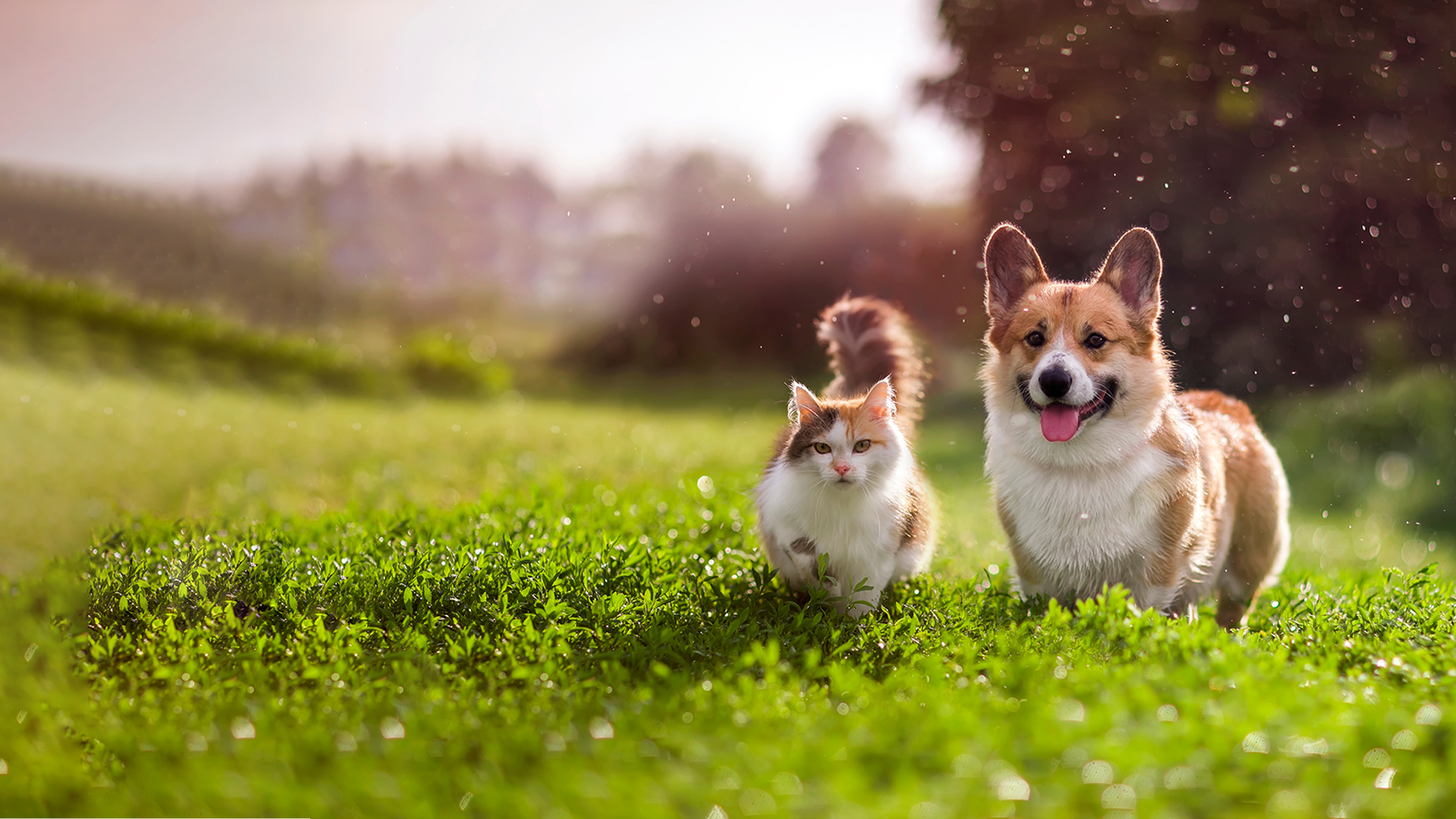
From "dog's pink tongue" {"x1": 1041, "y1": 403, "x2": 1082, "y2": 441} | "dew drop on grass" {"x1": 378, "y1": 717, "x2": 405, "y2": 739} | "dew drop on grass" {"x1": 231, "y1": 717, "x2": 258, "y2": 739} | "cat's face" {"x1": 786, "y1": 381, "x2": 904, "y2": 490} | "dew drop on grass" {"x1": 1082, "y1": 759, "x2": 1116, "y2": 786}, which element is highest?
"dog's pink tongue" {"x1": 1041, "y1": 403, "x2": 1082, "y2": 441}

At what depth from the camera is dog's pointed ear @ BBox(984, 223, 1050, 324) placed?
3.93 m

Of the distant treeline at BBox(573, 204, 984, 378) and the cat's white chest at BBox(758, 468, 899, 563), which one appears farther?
the distant treeline at BBox(573, 204, 984, 378)

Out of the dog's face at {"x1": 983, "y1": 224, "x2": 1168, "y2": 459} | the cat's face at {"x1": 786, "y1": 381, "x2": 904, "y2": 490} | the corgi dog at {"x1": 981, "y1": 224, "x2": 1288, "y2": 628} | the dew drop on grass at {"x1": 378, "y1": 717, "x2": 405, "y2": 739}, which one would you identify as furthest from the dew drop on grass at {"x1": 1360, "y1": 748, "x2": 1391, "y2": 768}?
the dew drop on grass at {"x1": 378, "y1": 717, "x2": 405, "y2": 739}

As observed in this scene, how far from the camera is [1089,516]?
377cm

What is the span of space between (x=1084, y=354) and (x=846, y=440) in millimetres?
1086

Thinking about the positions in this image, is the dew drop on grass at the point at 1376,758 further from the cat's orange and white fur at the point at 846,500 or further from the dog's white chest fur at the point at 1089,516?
the cat's orange and white fur at the point at 846,500

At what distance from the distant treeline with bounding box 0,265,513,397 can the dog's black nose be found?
1281cm

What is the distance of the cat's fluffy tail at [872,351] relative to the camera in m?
4.69

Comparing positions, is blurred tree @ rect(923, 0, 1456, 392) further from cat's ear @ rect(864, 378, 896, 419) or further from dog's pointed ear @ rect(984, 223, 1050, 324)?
cat's ear @ rect(864, 378, 896, 419)

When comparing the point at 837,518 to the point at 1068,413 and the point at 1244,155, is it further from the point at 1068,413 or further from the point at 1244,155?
the point at 1244,155

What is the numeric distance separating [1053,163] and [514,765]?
6.91m

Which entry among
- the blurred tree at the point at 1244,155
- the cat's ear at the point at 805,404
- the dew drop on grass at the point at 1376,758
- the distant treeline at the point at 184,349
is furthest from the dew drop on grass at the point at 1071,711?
the distant treeline at the point at 184,349

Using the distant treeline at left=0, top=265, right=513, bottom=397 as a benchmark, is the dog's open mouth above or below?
above

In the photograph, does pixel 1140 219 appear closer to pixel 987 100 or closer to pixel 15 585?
pixel 987 100
